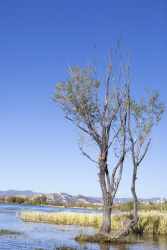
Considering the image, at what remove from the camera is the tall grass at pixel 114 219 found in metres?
19.2

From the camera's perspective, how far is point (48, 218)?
26047 millimetres

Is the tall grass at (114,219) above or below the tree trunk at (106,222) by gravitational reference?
below

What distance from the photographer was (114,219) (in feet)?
70.2

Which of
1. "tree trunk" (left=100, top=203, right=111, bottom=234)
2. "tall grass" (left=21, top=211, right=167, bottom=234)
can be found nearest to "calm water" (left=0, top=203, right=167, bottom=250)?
"tree trunk" (left=100, top=203, right=111, bottom=234)

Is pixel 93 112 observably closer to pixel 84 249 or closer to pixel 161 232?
pixel 84 249

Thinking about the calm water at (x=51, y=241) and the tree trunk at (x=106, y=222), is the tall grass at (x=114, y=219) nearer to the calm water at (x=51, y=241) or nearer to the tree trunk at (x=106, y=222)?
the calm water at (x=51, y=241)

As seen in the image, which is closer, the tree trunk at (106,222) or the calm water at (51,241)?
the calm water at (51,241)

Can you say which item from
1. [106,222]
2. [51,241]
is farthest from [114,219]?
[51,241]

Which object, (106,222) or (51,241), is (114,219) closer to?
(106,222)

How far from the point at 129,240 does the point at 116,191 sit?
2.67 m

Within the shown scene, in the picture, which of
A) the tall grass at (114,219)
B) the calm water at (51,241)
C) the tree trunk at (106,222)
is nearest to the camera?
the calm water at (51,241)

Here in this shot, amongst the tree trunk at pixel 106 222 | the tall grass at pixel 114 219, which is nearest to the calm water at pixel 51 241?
the tree trunk at pixel 106 222

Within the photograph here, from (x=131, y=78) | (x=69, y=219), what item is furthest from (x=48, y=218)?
(x=131, y=78)

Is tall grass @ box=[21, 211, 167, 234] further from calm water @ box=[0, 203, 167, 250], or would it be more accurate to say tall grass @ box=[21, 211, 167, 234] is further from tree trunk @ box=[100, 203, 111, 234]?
tree trunk @ box=[100, 203, 111, 234]
